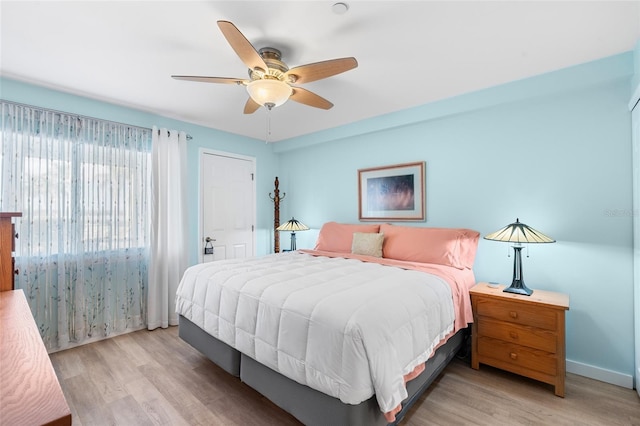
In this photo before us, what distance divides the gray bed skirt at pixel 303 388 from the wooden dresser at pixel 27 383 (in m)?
1.20

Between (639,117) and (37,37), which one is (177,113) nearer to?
(37,37)

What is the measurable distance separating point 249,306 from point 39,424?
1.44 meters

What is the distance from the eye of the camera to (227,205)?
434 cm

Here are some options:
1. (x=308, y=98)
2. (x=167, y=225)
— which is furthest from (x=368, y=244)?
(x=167, y=225)

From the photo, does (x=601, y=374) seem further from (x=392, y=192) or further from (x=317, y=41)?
(x=317, y=41)

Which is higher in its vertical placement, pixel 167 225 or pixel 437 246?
pixel 167 225

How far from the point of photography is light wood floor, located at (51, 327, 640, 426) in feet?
6.16

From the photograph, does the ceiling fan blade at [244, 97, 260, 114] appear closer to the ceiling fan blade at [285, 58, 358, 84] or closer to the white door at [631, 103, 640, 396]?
the ceiling fan blade at [285, 58, 358, 84]

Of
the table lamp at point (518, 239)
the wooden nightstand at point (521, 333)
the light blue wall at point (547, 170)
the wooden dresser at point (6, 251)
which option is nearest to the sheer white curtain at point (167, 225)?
the light blue wall at point (547, 170)

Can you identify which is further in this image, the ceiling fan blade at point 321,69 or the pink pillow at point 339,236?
the pink pillow at point 339,236

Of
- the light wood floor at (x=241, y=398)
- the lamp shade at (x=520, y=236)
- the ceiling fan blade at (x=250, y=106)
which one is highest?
the ceiling fan blade at (x=250, y=106)

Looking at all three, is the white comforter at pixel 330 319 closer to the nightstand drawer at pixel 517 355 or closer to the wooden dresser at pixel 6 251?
the nightstand drawer at pixel 517 355

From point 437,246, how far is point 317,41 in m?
2.06

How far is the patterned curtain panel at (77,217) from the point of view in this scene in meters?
2.66
